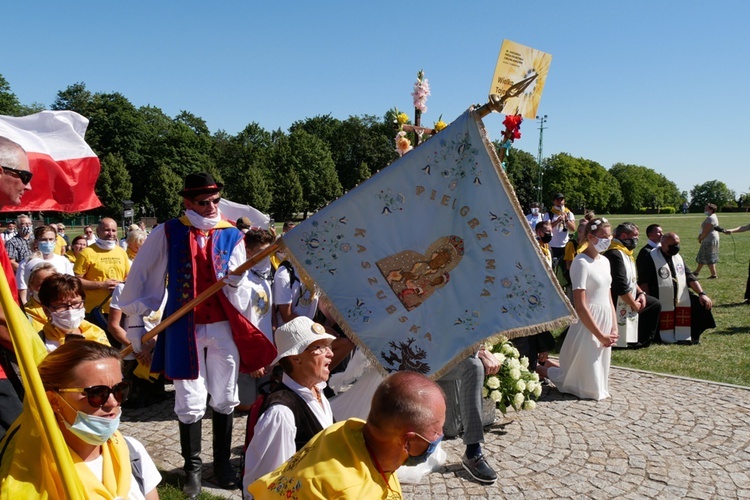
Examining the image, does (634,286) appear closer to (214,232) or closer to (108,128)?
(214,232)

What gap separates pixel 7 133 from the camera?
11.2 feet

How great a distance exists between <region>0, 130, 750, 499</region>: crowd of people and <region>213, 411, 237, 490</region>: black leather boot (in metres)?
0.01

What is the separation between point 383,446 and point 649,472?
3.75 m

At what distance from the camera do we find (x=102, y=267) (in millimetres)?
7797

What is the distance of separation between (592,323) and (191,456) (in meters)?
4.68

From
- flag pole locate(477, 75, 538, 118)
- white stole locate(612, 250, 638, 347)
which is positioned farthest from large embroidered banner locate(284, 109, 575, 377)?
white stole locate(612, 250, 638, 347)

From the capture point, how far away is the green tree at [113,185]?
54.6 metres

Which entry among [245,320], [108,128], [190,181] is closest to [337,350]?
[245,320]

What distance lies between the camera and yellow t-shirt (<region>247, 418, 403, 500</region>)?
83.2 inches

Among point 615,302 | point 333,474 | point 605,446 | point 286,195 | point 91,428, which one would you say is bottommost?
point 605,446

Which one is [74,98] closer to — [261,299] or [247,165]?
[247,165]

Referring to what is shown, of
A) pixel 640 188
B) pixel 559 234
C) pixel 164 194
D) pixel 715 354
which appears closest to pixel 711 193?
pixel 640 188

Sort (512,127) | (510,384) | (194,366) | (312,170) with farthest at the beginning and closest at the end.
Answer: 1. (312,170)
2. (510,384)
3. (194,366)
4. (512,127)

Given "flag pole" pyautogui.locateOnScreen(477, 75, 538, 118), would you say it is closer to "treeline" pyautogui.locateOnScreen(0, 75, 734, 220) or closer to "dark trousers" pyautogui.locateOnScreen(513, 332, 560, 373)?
"dark trousers" pyautogui.locateOnScreen(513, 332, 560, 373)
